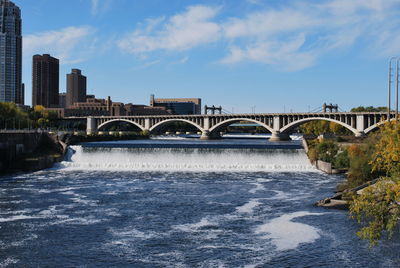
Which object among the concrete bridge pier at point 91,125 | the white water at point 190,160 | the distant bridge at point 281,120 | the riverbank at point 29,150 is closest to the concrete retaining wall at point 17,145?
the riverbank at point 29,150

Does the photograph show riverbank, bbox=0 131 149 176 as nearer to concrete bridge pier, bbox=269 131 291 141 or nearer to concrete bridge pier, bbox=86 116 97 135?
concrete bridge pier, bbox=269 131 291 141

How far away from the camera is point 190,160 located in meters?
54.3

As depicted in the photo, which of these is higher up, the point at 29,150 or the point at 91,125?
the point at 91,125

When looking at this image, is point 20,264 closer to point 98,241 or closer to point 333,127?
point 98,241

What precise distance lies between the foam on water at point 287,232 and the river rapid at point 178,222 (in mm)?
47

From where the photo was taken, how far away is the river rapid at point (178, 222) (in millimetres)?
19141

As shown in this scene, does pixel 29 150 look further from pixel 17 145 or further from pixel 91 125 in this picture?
pixel 91 125

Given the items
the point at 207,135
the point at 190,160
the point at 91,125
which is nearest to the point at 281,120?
the point at 207,135

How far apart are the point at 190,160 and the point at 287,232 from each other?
104 ft

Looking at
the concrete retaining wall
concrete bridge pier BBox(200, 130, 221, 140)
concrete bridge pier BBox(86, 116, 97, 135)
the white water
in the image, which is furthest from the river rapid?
concrete bridge pier BBox(86, 116, 97, 135)

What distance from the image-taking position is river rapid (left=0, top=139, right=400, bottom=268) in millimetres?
19141

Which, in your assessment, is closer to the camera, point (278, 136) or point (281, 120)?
point (278, 136)

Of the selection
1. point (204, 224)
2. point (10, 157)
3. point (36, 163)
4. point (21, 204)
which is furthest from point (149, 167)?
point (204, 224)

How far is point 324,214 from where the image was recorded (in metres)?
26.9
